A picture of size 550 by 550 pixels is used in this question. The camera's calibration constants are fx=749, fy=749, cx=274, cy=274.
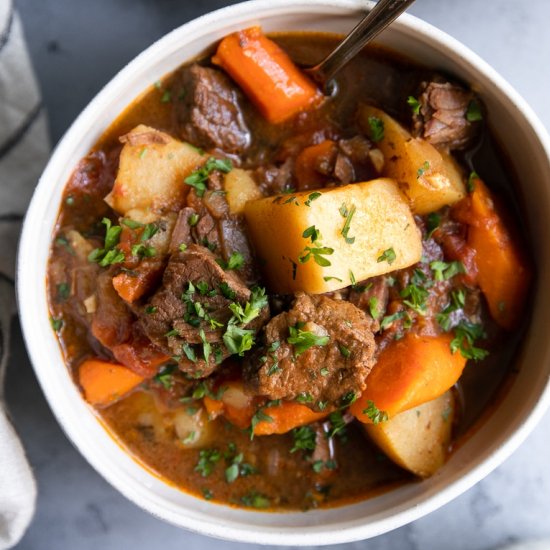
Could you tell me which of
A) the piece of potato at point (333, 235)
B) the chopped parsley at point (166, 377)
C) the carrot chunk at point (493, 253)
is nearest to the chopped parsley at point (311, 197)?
the piece of potato at point (333, 235)

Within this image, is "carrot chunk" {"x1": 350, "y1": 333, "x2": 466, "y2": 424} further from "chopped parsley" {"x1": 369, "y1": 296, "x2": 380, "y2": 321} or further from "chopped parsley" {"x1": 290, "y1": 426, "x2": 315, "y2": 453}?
"chopped parsley" {"x1": 290, "y1": 426, "x2": 315, "y2": 453}

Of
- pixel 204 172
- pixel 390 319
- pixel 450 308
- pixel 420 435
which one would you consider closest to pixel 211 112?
pixel 204 172

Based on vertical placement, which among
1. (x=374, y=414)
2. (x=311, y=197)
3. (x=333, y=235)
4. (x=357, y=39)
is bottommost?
(x=374, y=414)

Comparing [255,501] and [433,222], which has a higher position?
[433,222]

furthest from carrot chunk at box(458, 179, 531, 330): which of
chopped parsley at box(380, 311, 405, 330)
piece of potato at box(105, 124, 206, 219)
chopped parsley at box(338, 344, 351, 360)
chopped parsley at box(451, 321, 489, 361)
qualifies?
piece of potato at box(105, 124, 206, 219)

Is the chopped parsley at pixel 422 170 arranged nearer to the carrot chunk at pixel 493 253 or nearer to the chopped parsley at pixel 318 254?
the carrot chunk at pixel 493 253

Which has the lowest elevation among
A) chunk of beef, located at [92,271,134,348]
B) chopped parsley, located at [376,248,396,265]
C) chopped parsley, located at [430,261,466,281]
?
chunk of beef, located at [92,271,134,348]

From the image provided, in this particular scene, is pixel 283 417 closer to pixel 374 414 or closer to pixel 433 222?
pixel 374 414
